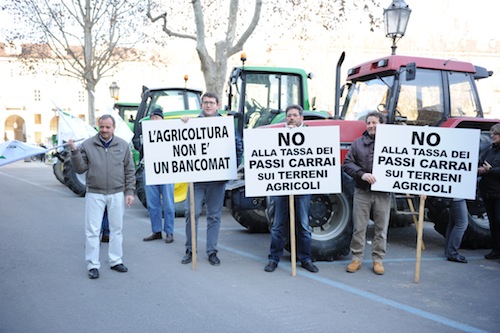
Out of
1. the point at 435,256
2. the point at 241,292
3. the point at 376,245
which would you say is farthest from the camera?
the point at 435,256

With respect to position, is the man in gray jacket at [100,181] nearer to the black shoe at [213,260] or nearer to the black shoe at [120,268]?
the black shoe at [120,268]

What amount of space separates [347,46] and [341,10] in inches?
1036

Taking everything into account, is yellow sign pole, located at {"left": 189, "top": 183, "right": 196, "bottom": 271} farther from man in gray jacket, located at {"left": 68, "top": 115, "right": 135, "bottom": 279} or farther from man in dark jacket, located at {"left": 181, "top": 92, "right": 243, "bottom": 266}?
man in gray jacket, located at {"left": 68, "top": 115, "right": 135, "bottom": 279}

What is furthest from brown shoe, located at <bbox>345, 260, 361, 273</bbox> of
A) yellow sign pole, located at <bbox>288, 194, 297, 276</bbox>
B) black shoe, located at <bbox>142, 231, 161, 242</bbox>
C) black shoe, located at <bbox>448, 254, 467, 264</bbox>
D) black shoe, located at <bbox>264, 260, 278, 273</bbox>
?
black shoe, located at <bbox>142, 231, 161, 242</bbox>

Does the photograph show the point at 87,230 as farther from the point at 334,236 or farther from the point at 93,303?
the point at 334,236

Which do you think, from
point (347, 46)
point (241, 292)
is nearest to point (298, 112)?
point (241, 292)

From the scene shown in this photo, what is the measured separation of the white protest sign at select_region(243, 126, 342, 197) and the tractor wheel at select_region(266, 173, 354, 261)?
51 centimetres

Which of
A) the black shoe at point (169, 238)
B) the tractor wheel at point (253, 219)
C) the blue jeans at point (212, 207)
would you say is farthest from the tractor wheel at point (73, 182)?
the blue jeans at point (212, 207)

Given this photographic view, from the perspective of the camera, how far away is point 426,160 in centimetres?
577

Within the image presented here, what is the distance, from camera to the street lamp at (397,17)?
1044cm

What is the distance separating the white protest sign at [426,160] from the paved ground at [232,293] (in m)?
1.03

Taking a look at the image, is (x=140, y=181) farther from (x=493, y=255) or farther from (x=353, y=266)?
(x=493, y=255)

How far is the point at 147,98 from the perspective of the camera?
11594mm

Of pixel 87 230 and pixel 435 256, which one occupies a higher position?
pixel 87 230
